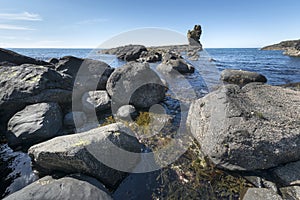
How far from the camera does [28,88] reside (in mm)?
6711

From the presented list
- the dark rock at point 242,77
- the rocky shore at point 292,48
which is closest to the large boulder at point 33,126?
the dark rock at point 242,77

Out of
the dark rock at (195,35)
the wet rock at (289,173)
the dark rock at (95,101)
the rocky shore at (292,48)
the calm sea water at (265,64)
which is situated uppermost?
the dark rock at (195,35)

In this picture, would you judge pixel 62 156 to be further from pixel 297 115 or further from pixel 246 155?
pixel 297 115

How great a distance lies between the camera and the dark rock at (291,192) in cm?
332

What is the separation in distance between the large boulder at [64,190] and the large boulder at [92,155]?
31 centimetres

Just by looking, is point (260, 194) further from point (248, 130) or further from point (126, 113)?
point (126, 113)

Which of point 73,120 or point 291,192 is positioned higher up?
point 73,120

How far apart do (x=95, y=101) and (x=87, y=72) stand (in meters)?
3.47

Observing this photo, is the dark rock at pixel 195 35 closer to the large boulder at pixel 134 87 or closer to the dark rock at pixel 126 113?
the large boulder at pixel 134 87

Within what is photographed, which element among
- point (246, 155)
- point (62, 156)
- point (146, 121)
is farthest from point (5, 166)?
point (246, 155)

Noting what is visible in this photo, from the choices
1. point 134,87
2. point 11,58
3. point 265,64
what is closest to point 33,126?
point 134,87

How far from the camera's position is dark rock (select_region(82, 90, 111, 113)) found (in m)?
7.68

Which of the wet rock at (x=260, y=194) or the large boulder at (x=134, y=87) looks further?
the large boulder at (x=134, y=87)

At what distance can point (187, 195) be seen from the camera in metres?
3.74
